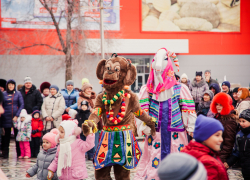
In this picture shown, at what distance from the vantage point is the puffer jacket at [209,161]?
3.06 m

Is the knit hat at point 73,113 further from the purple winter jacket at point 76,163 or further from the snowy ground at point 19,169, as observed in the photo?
the purple winter jacket at point 76,163

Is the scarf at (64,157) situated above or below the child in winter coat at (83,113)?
below

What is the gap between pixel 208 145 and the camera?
3.22m

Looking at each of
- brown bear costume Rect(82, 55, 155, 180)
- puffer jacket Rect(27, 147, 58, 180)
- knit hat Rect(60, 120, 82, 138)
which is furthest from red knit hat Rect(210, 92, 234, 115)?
puffer jacket Rect(27, 147, 58, 180)

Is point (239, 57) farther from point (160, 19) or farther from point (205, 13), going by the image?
point (160, 19)

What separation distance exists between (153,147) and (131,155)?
1.60 feet

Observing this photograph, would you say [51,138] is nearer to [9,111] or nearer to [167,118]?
[167,118]

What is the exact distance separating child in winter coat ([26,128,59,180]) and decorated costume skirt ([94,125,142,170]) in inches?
40.0

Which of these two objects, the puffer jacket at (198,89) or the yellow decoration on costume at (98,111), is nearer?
the yellow decoration on costume at (98,111)

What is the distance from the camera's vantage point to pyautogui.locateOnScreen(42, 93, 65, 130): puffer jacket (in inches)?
336

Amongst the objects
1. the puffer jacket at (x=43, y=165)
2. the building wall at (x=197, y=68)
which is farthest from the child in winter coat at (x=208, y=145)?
the building wall at (x=197, y=68)

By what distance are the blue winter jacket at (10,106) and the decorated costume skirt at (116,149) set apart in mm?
4386

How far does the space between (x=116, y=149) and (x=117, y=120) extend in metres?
0.40

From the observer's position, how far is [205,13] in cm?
2172
